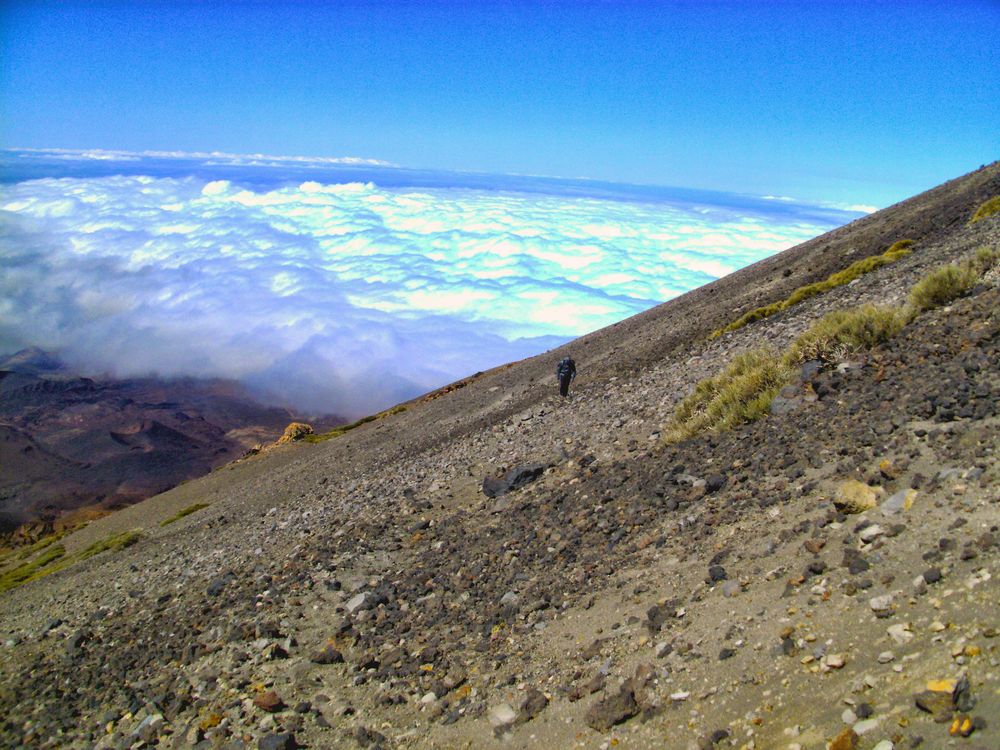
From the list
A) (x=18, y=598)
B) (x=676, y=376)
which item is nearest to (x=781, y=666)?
(x=676, y=376)

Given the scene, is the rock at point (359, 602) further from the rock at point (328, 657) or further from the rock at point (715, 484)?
the rock at point (715, 484)

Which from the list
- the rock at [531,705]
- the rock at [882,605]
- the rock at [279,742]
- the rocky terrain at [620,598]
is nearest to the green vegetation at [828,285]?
the rocky terrain at [620,598]

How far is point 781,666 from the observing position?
3959 mm

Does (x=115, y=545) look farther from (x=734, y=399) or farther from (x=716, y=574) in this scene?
(x=716, y=574)

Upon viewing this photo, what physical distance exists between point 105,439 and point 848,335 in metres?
96.1

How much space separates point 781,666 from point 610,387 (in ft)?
35.3

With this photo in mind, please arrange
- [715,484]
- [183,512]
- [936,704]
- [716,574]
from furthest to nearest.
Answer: [183,512] → [715,484] → [716,574] → [936,704]

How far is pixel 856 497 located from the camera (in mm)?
5387

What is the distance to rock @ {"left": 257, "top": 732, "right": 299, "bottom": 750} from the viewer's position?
534 cm

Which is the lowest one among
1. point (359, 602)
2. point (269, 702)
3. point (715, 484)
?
point (269, 702)

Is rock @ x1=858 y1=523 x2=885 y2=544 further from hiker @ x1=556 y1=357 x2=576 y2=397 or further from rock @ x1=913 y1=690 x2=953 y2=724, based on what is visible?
hiker @ x1=556 y1=357 x2=576 y2=397

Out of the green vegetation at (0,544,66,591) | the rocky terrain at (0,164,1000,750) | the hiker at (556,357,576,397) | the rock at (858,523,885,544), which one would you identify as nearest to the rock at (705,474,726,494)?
the rocky terrain at (0,164,1000,750)

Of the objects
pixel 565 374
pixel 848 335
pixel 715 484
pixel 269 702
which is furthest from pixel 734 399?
pixel 565 374

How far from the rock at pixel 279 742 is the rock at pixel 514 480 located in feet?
15.7
